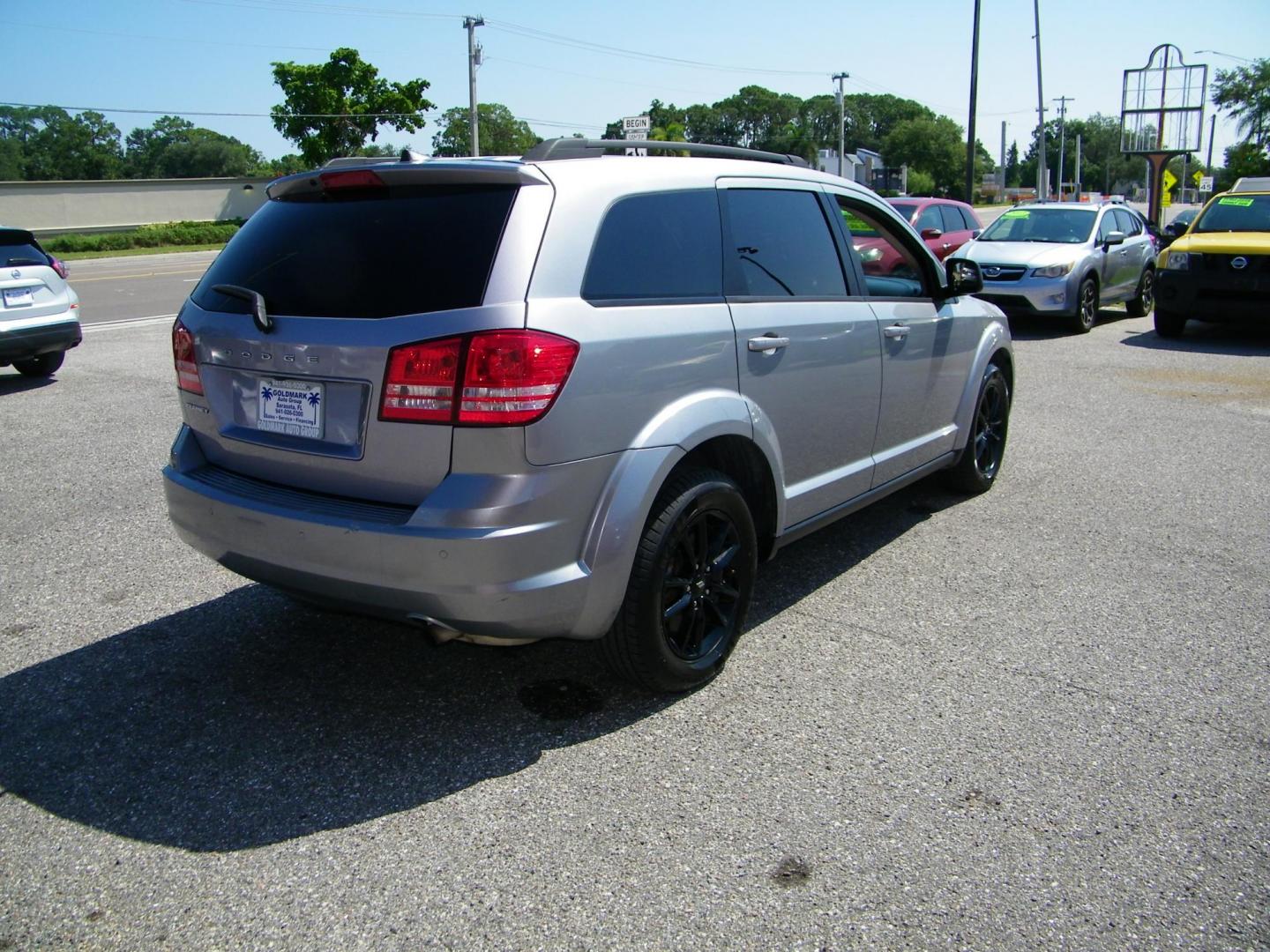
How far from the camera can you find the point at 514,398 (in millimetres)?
2883

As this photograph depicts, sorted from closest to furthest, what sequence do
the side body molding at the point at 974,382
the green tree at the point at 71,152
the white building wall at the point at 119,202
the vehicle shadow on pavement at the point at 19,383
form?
the side body molding at the point at 974,382, the vehicle shadow on pavement at the point at 19,383, the white building wall at the point at 119,202, the green tree at the point at 71,152

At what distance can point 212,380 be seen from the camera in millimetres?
3490

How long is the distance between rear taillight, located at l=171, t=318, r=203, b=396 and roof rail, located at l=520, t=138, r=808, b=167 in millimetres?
1376

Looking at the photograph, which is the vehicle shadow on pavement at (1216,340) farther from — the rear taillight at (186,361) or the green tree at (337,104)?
the green tree at (337,104)

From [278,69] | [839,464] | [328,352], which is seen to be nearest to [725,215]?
[839,464]

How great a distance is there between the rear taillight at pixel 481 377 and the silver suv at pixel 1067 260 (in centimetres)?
1078

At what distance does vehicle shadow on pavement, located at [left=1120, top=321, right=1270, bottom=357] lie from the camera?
12195 mm

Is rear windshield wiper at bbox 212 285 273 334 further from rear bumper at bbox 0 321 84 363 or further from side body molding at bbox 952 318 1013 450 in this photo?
rear bumper at bbox 0 321 84 363

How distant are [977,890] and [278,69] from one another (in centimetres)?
7374

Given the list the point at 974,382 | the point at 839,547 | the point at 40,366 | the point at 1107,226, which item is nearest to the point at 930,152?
the point at 1107,226

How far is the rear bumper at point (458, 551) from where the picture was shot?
289 centimetres

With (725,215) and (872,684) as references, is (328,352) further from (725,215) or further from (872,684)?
(872,684)

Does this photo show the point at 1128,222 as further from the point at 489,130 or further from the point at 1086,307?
the point at 489,130

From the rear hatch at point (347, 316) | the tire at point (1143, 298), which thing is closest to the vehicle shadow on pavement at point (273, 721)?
the rear hatch at point (347, 316)
